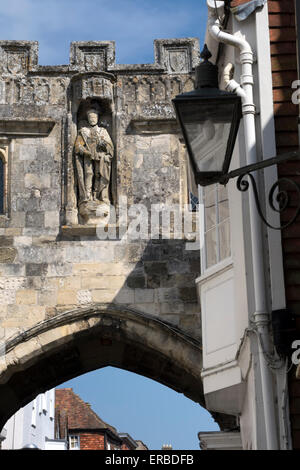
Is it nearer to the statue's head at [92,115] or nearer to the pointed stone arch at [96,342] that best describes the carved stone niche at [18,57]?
the statue's head at [92,115]

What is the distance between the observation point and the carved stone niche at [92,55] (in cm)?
1455

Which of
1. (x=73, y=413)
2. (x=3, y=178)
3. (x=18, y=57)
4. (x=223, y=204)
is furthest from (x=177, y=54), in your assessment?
(x=73, y=413)

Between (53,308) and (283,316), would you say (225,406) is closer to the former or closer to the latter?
(283,316)

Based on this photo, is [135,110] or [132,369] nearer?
[135,110]

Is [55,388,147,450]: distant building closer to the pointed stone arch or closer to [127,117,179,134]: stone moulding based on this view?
the pointed stone arch

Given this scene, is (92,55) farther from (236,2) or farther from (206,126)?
(206,126)

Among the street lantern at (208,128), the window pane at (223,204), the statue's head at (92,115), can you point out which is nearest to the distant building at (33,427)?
the statue's head at (92,115)

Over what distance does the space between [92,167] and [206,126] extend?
864 centimetres

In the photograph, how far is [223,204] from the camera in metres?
9.40

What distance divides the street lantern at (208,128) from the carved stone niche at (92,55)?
917 cm

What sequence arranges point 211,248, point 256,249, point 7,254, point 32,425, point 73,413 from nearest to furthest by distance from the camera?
1. point 256,249
2. point 211,248
3. point 7,254
4. point 32,425
5. point 73,413

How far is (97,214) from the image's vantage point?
45.4ft
